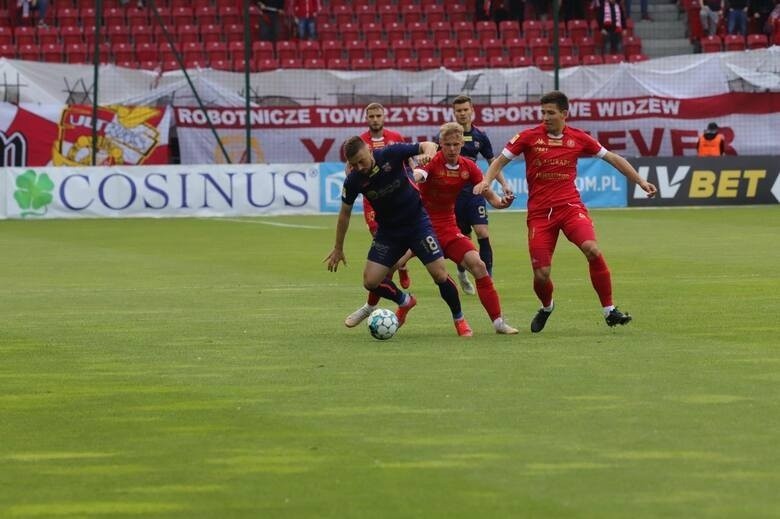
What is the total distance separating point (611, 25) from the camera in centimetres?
4128

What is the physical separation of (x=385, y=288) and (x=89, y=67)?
24.1 m

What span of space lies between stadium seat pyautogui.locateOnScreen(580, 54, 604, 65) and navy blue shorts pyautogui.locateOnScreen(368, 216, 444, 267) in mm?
26667

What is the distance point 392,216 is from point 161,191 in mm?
22478

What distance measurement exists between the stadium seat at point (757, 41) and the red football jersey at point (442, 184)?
27.6 meters

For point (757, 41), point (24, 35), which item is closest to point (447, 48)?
point (757, 41)

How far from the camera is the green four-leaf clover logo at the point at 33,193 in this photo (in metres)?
35.3

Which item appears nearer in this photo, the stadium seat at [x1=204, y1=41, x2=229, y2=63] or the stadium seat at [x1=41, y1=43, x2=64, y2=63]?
the stadium seat at [x1=41, y1=43, x2=64, y2=63]

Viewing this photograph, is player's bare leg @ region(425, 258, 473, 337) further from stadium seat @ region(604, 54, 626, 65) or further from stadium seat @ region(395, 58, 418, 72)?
stadium seat @ region(604, 54, 626, 65)

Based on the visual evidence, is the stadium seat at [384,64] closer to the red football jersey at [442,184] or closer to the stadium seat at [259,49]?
the stadium seat at [259,49]

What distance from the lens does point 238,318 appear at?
618 inches

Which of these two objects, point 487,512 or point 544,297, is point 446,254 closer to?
point 544,297

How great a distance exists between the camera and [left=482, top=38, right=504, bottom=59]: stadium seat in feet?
135

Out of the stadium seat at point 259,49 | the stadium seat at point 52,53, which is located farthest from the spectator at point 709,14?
the stadium seat at point 52,53

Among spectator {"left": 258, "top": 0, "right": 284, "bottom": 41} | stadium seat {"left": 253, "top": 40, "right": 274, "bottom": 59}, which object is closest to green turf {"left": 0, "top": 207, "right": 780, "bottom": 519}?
stadium seat {"left": 253, "top": 40, "right": 274, "bottom": 59}
